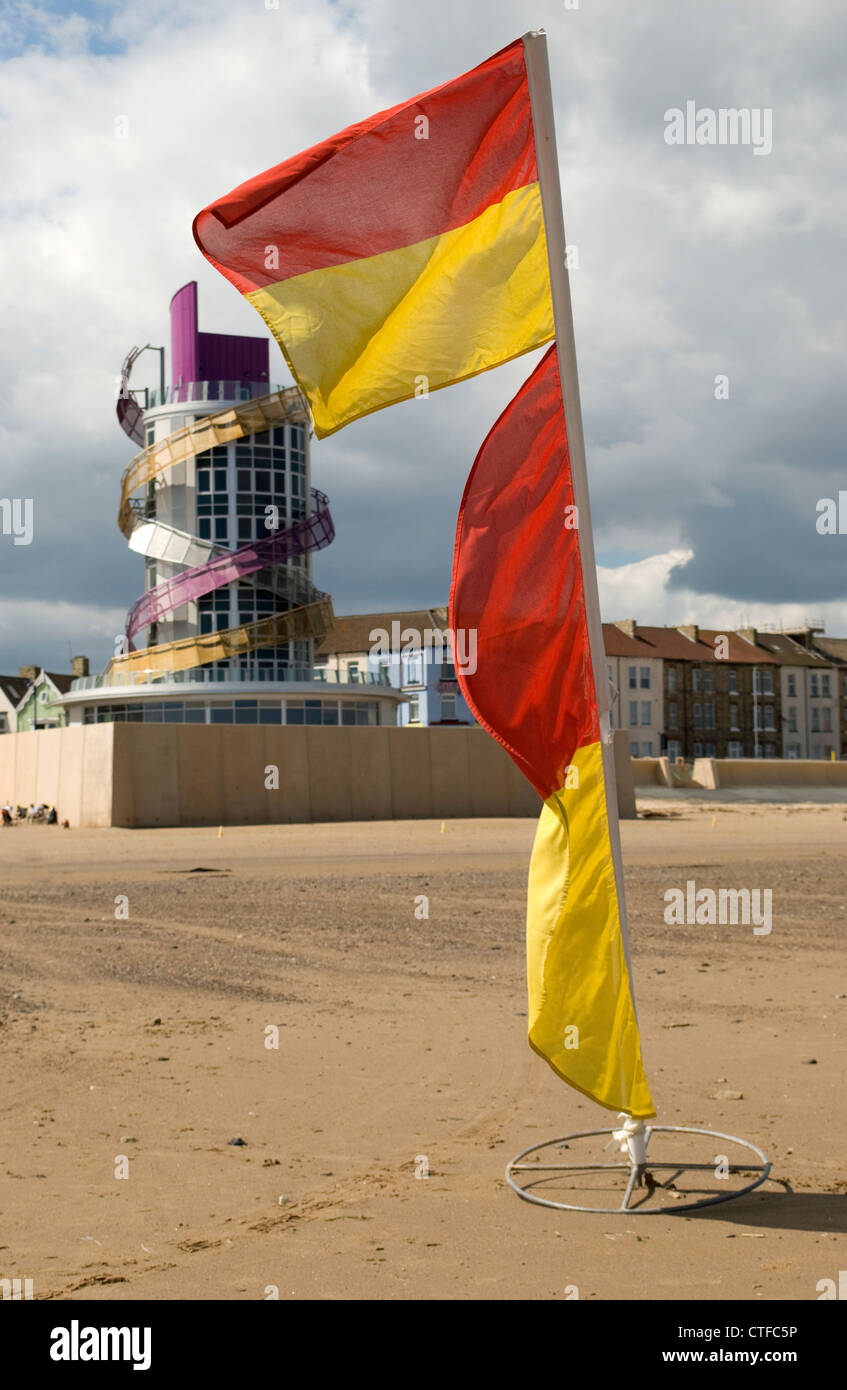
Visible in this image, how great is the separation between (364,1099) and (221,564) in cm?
4665

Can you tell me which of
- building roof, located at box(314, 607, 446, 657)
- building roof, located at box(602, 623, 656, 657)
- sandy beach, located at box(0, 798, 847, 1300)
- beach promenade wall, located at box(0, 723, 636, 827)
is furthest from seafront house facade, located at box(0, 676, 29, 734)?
sandy beach, located at box(0, 798, 847, 1300)

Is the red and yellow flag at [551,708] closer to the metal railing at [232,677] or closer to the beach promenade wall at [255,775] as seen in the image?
the beach promenade wall at [255,775]

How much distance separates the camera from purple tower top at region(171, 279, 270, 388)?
56.8 metres

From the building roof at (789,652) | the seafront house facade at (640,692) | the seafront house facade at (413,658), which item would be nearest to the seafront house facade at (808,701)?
the building roof at (789,652)

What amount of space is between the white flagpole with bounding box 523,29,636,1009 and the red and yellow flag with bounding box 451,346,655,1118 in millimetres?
46

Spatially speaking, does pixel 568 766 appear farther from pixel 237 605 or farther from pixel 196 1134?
pixel 237 605

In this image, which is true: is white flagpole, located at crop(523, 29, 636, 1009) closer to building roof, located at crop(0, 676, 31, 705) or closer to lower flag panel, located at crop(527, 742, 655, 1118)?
lower flag panel, located at crop(527, 742, 655, 1118)

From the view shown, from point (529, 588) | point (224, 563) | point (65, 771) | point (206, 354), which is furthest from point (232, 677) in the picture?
point (529, 588)

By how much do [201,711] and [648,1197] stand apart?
47090mm

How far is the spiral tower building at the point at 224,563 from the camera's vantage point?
172ft

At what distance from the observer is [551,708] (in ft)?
19.7

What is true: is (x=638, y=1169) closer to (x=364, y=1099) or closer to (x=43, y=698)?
(x=364, y=1099)

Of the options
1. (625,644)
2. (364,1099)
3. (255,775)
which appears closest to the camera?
(364,1099)

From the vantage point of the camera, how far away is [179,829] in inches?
1524
